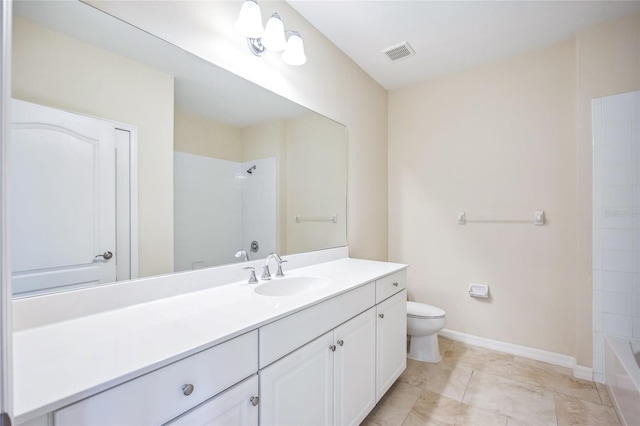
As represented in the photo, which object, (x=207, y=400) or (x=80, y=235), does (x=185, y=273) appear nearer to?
(x=80, y=235)

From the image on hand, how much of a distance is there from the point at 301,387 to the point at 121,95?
51.2 inches

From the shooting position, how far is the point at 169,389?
699mm

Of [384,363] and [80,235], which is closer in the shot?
[80,235]

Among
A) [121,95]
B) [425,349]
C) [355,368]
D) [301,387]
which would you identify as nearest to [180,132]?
[121,95]

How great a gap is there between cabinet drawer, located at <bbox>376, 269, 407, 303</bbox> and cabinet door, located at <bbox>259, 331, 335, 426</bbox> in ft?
1.59

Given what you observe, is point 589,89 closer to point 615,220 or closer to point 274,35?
point 615,220

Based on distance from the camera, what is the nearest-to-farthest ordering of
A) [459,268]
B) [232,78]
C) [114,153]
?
[114,153]
[232,78]
[459,268]

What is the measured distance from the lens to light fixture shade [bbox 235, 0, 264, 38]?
4.42 feet

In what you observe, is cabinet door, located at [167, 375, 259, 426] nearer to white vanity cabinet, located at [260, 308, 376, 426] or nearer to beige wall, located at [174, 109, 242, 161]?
white vanity cabinet, located at [260, 308, 376, 426]

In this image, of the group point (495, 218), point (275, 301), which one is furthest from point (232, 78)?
point (495, 218)

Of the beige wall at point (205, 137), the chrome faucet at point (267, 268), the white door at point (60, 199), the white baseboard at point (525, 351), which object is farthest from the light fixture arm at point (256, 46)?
the white baseboard at point (525, 351)

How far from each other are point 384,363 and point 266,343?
1.00 metres

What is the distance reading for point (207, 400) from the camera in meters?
0.78

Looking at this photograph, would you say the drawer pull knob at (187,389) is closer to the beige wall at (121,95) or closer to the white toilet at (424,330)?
Answer: the beige wall at (121,95)
